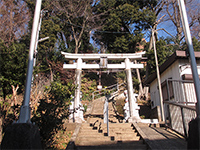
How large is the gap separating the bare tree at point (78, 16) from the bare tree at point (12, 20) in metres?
3.82

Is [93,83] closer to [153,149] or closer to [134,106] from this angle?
[134,106]

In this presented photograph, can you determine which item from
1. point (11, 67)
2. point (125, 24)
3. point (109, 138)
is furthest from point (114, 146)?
point (125, 24)

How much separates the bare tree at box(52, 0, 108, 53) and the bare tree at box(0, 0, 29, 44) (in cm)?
382

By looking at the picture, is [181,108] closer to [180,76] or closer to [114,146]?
[114,146]

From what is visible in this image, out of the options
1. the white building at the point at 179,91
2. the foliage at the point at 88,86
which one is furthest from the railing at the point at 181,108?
the foliage at the point at 88,86

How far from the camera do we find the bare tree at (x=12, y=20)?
13.8m

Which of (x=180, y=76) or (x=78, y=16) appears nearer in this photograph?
(x=180, y=76)

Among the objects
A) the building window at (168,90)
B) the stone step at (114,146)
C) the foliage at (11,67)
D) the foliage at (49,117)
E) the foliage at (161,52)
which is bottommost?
the stone step at (114,146)

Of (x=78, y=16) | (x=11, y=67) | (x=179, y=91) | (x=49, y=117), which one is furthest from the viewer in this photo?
(x=78, y=16)

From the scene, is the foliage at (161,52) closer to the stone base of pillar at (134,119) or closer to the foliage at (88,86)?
the foliage at (88,86)

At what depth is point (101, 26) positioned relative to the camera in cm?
2183

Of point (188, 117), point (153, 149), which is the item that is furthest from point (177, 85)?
point (153, 149)

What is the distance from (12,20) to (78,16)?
27.4ft

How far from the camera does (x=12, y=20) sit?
1459 cm
